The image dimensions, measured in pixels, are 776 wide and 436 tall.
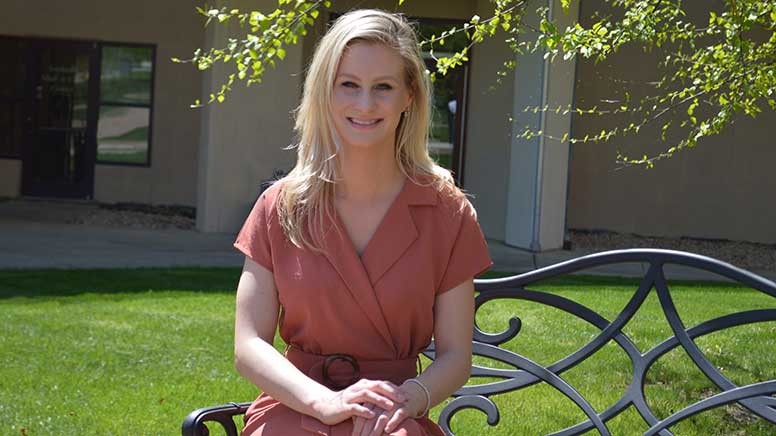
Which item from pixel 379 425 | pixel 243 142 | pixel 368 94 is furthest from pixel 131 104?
pixel 379 425

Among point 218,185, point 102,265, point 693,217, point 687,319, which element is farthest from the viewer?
point 693,217

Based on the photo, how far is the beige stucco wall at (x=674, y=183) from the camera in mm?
13039

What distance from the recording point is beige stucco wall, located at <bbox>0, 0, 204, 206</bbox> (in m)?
14.8

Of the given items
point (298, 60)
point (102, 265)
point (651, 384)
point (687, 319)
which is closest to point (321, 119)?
point (651, 384)

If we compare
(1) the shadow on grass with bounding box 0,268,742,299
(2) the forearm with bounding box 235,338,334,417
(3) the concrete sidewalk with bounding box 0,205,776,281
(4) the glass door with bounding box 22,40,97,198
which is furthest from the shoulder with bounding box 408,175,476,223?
(4) the glass door with bounding box 22,40,97,198

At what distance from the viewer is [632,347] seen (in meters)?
3.71

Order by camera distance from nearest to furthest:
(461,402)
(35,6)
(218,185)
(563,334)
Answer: (461,402), (563,334), (218,185), (35,6)

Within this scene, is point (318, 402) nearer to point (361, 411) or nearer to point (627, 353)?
point (361, 411)

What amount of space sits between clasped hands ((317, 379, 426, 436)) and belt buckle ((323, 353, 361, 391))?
149 millimetres

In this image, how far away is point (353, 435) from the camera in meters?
2.88

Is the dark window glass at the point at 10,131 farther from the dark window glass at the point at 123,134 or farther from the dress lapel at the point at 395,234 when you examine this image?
the dress lapel at the point at 395,234

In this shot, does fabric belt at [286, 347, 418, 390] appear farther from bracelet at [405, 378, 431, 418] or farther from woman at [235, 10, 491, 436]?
bracelet at [405, 378, 431, 418]

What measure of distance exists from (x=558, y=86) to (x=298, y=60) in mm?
2934

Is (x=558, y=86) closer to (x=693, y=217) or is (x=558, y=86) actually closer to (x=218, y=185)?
(x=693, y=217)
